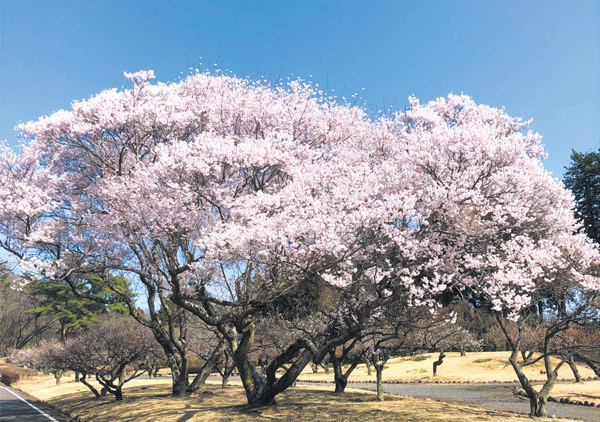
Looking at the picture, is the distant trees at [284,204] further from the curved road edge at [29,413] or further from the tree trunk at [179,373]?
the curved road edge at [29,413]

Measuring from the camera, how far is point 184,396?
23.3 meters

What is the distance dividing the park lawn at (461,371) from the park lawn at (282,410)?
2048 centimetres

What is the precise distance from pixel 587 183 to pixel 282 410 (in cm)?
4763

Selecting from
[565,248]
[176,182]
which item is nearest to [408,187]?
[565,248]

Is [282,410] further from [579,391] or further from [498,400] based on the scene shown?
[579,391]

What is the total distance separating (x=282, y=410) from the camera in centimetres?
1764

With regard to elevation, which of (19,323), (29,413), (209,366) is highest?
(19,323)

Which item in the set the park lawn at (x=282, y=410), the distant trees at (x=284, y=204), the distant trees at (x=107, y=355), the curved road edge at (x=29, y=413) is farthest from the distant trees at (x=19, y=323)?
the distant trees at (x=284, y=204)

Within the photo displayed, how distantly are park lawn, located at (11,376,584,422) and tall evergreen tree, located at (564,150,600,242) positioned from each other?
39054mm

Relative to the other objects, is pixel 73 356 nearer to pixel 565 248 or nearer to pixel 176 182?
pixel 176 182

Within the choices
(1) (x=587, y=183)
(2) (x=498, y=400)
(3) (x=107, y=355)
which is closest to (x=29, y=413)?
(3) (x=107, y=355)

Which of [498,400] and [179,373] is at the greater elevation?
[179,373]

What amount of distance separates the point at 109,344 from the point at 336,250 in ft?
56.9

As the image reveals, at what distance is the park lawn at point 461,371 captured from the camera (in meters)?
39.2
